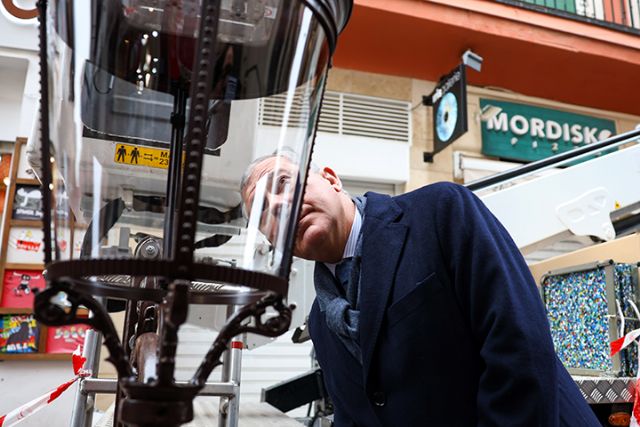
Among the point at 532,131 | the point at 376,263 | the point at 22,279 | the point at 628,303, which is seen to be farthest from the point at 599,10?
the point at 22,279

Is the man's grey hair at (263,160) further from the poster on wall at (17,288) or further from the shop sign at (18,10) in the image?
the shop sign at (18,10)

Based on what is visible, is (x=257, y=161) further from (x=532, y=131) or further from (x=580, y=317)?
(x=532, y=131)

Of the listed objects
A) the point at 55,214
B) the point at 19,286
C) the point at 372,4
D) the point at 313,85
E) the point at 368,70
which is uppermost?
the point at 372,4

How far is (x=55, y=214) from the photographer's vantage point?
0.58 m

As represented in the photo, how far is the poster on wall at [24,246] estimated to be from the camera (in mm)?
4336

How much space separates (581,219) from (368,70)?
11.2 feet

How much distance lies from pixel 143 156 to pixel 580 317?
2149 millimetres

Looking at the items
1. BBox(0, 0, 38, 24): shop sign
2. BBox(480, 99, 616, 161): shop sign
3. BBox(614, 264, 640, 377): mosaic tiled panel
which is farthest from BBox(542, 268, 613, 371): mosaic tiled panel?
BBox(0, 0, 38, 24): shop sign

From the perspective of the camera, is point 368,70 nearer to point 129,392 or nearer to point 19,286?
point 19,286

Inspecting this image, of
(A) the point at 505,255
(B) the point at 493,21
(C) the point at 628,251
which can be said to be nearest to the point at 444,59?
(B) the point at 493,21

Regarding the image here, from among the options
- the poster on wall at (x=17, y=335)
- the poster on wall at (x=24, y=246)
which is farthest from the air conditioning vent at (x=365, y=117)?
the poster on wall at (x=17, y=335)

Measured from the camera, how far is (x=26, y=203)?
4.45m

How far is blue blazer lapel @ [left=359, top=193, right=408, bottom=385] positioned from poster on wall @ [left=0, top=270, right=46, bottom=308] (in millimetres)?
3820

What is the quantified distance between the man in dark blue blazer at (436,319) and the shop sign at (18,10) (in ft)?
14.4
